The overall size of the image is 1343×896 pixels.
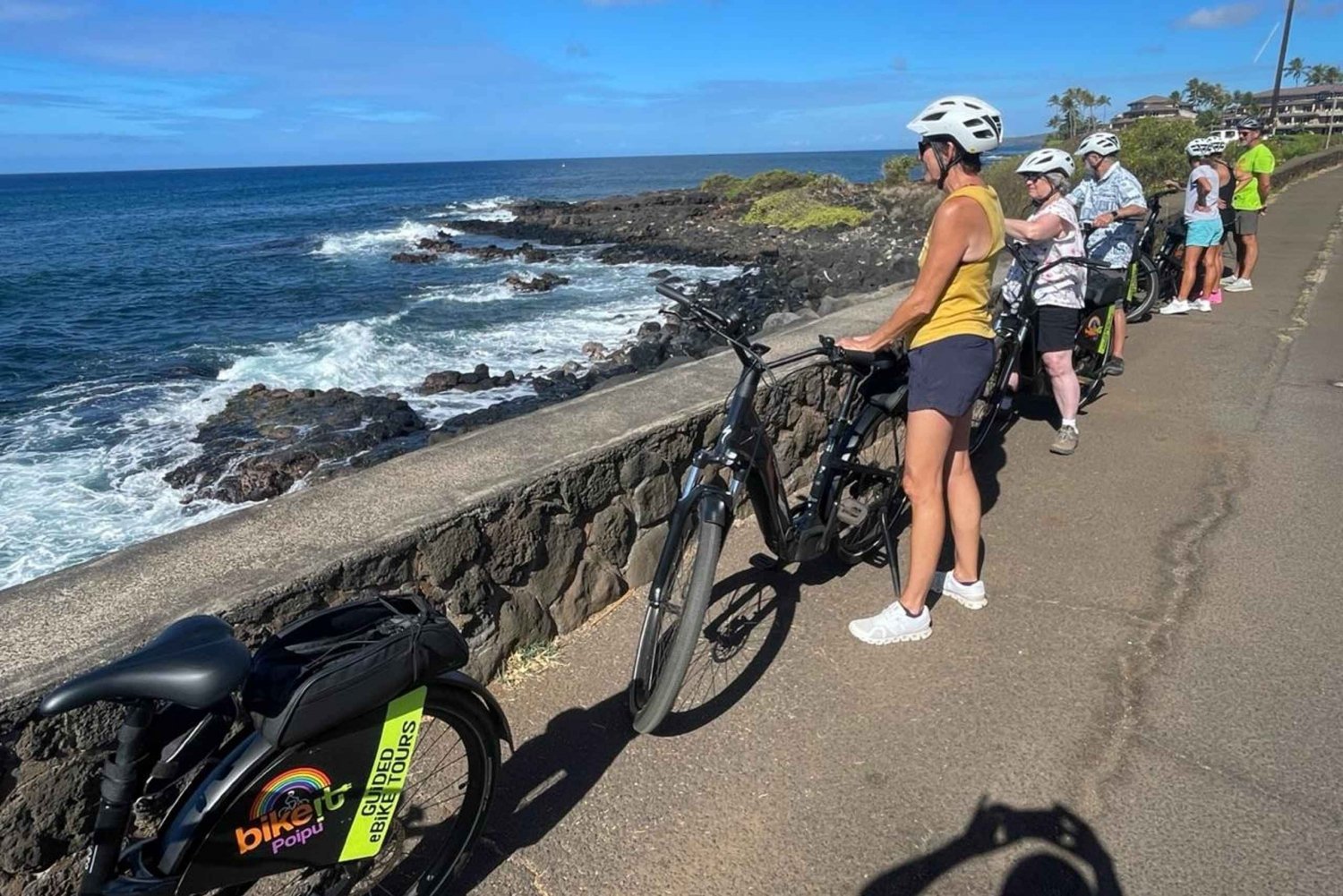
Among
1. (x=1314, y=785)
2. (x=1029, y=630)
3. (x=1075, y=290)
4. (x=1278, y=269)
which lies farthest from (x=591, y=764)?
(x=1278, y=269)

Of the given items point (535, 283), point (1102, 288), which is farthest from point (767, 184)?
point (1102, 288)

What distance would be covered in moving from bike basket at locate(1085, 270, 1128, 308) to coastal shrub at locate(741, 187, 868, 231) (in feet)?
97.6

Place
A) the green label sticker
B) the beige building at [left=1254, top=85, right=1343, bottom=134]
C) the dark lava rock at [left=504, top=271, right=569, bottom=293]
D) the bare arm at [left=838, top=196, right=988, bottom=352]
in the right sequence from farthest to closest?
the beige building at [left=1254, top=85, right=1343, bottom=134]
the dark lava rock at [left=504, top=271, right=569, bottom=293]
the bare arm at [left=838, top=196, right=988, bottom=352]
the green label sticker

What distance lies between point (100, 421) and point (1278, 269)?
57.5 feet

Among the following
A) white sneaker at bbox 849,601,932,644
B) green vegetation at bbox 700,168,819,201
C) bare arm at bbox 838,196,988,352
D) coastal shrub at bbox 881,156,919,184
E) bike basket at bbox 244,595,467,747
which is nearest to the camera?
bike basket at bbox 244,595,467,747

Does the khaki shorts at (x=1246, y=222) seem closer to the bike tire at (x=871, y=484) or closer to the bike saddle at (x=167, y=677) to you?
the bike tire at (x=871, y=484)

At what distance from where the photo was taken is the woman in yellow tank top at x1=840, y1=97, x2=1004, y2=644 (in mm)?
3322

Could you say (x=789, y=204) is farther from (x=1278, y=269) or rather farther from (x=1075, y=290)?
(x=1075, y=290)

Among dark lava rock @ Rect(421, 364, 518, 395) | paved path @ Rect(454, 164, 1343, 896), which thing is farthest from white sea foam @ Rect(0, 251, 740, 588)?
paved path @ Rect(454, 164, 1343, 896)

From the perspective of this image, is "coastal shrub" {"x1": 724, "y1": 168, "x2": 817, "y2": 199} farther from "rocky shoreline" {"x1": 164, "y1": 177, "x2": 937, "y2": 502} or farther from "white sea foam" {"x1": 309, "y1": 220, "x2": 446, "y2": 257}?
"white sea foam" {"x1": 309, "y1": 220, "x2": 446, "y2": 257}

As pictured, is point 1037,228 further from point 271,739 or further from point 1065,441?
point 271,739

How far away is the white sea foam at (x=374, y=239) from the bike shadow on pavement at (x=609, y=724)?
1463 inches

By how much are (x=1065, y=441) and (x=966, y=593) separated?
2.42 m

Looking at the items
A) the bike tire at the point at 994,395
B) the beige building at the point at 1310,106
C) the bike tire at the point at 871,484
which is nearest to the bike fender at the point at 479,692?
the bike tire at the point at 871,484
